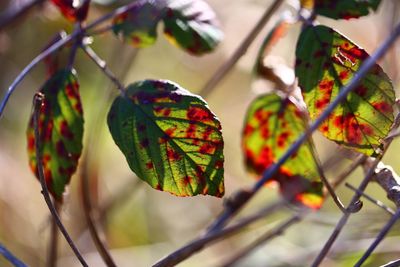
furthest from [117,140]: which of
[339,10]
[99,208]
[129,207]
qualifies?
[129,207]

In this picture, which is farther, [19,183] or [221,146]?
[19,183]

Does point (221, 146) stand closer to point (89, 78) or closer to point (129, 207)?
point (129, 207)

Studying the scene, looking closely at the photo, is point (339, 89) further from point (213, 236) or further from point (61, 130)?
point (61, 130)

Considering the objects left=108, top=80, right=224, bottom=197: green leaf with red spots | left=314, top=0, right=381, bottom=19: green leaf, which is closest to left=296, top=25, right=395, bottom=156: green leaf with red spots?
left=314, top=0, right=381, bottom=19: green leaf

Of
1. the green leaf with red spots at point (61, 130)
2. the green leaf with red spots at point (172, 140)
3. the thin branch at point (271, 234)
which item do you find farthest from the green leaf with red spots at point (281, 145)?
the green leaf with red spots at point (61, 130)

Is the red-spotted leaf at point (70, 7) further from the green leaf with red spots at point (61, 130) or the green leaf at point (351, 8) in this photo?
the green leaf at point (351, 8)

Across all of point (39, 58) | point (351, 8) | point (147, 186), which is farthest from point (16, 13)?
point (147, 186)
